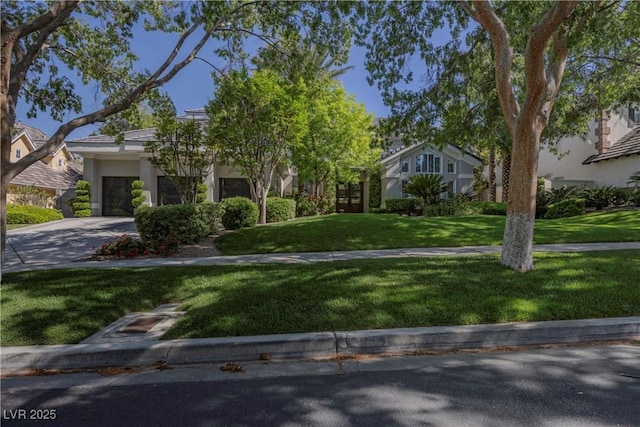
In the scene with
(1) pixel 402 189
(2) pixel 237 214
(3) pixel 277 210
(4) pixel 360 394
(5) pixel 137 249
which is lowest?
(4) pixel 360 394

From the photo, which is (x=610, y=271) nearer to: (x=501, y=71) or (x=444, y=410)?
(x=501, y=71)

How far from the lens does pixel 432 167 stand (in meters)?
25.6

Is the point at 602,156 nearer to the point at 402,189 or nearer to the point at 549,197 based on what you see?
the point at 549,197

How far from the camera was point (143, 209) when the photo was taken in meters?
10.9

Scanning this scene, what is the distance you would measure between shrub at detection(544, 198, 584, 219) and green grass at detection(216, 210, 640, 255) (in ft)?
15.1

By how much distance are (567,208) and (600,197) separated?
3.28m

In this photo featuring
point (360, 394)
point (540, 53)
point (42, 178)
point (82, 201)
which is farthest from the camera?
point (42, 178)

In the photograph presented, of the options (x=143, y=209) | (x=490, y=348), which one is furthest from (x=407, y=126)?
(x=143, y=209)

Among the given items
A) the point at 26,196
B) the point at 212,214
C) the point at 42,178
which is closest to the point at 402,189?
the point at 212,214

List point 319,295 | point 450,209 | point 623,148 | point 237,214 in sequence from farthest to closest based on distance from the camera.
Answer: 1. point 623,148
2. point 450,209
3. point 237,214
4. point 319,295

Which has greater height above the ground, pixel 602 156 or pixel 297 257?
pixel 602 156

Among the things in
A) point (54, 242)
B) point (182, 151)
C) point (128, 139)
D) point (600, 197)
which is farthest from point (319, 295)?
point (600, 197)

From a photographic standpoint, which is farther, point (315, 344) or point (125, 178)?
point (125, 178)

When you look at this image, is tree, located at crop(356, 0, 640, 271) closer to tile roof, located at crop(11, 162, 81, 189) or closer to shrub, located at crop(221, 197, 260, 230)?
shrub, located at crop(221, 197, 260, 230)
